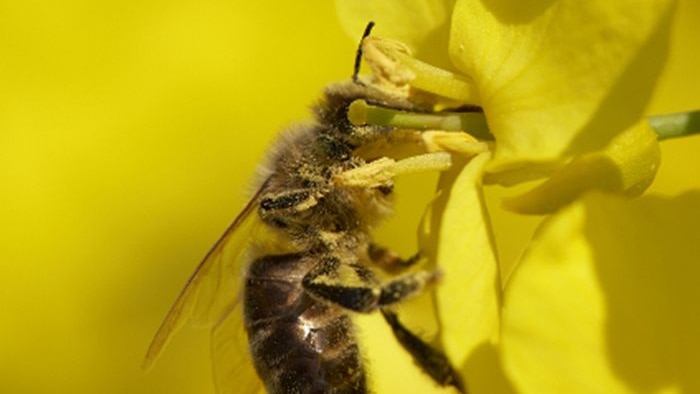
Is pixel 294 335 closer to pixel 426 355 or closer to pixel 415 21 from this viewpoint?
pixel 426 355

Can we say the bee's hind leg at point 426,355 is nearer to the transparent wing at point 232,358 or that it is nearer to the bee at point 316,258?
the bee at point 316,258

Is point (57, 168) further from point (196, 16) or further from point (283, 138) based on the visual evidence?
point (283, 138)

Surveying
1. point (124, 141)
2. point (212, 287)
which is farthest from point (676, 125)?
point (124, 141)

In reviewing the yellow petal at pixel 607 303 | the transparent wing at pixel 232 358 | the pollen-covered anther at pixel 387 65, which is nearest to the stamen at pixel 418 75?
the pollen-covered anther at pixel 387 65

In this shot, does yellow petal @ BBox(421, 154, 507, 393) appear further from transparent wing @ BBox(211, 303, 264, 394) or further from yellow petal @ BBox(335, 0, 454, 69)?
transparent wing @ BBox(211, 303, 264, 394)

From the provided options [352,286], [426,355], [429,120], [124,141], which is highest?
[429,120]

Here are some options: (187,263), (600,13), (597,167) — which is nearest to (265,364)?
(597,167)
